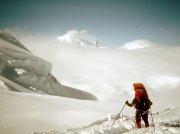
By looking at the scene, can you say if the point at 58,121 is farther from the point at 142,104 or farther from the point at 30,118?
the point at 142,104

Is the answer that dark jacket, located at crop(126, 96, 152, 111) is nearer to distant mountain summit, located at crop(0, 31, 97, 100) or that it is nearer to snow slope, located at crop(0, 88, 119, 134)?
snow slope, located at crop(0, 88, 119, 134)

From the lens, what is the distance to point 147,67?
113000 millimetres

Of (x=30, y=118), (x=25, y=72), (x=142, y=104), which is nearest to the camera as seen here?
(x=142, y=104)

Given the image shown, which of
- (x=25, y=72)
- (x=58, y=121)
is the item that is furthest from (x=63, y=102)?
(x=25, y=72)

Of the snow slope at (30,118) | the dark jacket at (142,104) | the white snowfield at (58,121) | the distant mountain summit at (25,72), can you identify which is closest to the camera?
the dark jacket at (142,104)

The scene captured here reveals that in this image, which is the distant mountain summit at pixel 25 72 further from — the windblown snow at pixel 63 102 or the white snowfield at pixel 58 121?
the white snowfield at pixel 58 121

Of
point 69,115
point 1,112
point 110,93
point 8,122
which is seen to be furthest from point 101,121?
point 110,93

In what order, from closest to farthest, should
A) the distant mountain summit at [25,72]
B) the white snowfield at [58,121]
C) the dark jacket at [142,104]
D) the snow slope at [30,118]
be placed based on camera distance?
the dark jacket at [142,104]
the white snowfield at [58,121]
the snow slope at [30,118]
the distant mountain summit at [25,72]

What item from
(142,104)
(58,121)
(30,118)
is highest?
(142,104)

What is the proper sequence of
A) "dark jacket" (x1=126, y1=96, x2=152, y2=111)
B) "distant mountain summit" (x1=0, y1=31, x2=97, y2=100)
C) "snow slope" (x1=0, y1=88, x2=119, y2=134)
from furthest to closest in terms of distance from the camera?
"distant mountain summit" (x1=0, y1=31, x2=97, y2=100)
"snow slope" (x1=0, y1=88, x2=119, y2=134)
"dark jacket" (x1=126, y1=96, x2=152, y2=111)

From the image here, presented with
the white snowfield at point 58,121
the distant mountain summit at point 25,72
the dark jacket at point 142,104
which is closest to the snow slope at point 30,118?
the white snowfield at point 58,121

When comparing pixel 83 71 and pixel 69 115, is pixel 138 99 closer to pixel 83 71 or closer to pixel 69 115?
pixel 69 115

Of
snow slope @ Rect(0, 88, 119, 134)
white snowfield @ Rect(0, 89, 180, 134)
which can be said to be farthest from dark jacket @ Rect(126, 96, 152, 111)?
snow slope @ Rect(0, 88, 119, 134)

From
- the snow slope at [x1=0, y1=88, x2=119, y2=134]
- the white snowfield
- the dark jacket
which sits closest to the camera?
the dark jacket
